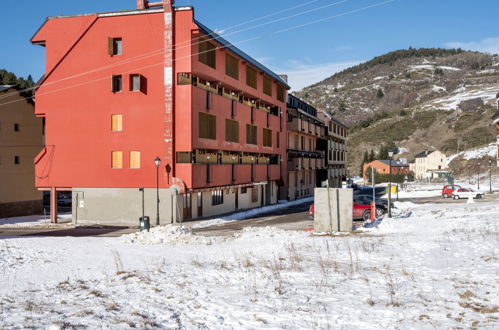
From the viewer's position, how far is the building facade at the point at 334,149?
262 feet

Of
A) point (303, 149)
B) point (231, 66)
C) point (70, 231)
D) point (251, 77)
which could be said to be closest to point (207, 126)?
point (231, 66)

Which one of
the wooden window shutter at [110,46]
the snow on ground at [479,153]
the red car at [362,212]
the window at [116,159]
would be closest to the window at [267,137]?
the window at [116,159]

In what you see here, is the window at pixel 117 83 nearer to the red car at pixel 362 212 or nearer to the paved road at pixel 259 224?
the paved road at pixel 259 224

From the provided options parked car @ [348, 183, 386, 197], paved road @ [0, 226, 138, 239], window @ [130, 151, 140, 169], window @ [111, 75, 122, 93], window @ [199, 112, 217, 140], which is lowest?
paved road @ [0, 226, 138, 239]

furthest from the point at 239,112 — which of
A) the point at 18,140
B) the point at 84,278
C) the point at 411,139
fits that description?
the point at 411,139

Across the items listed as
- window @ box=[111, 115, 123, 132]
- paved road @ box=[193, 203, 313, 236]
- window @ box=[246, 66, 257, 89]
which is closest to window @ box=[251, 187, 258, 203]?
paved road @ box=[193, 203, 313, 236]

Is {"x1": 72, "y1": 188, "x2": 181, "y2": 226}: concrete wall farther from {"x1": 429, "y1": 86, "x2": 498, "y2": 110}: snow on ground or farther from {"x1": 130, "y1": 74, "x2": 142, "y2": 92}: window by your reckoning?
{"x1": 429, "y1": 86, "x2": 498, "y2": 110}: snow on ground

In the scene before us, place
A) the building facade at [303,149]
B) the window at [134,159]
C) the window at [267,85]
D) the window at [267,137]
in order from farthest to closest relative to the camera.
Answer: the building facade at [303,149]
the window at [267,85]
the window at [267,137]
the window at [134,159]

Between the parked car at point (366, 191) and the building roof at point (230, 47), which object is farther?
the parked car at point (366, 191)

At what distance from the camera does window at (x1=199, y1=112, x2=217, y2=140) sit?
35.2 meters

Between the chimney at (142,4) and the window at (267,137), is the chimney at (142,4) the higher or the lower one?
the higher one

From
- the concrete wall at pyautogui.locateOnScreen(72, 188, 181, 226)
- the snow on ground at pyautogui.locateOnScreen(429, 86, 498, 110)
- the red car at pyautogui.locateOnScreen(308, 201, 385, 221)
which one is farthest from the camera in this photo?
the snow on ground at pyautogui.locateOnScreen(429, 86, 498, 110)

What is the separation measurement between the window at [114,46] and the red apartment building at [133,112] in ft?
0.26

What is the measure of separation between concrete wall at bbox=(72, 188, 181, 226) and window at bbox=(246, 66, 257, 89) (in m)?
16.8
